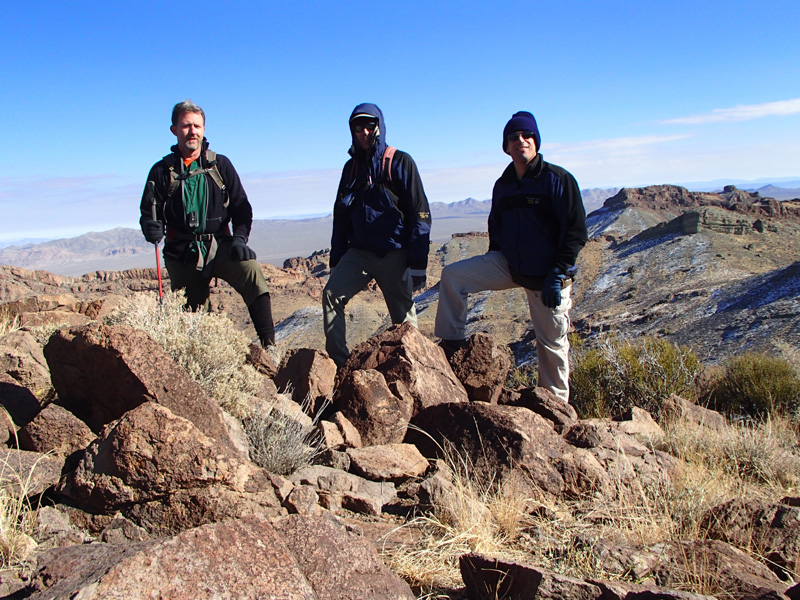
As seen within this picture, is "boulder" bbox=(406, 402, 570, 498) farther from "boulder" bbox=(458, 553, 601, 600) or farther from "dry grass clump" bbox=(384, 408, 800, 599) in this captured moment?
"boulder" bbox=(458, 553, 601, 600)

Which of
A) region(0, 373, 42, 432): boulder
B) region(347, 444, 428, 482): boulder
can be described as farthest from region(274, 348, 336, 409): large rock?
region(0, 373, 42, 432): boulder

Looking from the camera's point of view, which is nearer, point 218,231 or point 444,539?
point 444,539

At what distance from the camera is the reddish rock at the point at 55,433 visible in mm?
3102

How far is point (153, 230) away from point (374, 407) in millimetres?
2287

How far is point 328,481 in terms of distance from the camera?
3426 millimetres

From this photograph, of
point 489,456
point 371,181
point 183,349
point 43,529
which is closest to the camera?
point 43,529

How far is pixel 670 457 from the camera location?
4105 mm

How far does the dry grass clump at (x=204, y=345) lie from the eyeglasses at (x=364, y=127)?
5.67ft

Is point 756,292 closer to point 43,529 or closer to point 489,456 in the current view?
point 489,456

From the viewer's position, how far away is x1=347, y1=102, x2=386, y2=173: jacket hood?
16.1 ft

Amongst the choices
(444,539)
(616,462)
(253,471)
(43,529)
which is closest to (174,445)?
(253,471)

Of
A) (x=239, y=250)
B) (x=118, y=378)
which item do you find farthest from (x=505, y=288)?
(x=118, y=378)

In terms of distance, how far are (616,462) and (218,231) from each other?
3.41 metres

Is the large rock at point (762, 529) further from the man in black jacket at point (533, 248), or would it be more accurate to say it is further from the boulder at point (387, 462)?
the man in black jacket at point (533, 248)
